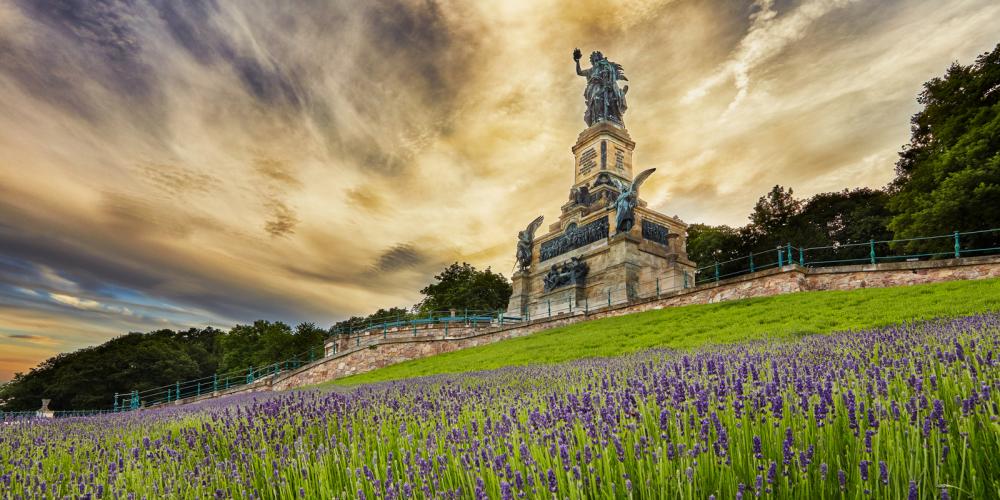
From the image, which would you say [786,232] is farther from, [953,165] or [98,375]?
[98,375]

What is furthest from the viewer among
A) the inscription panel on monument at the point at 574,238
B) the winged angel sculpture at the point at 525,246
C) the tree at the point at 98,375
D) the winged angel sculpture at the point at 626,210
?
the tree at the point at 98,375

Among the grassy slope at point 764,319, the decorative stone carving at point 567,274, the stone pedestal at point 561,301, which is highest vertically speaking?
the decorative stone carving at point 567,274

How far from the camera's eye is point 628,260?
31.5 metres

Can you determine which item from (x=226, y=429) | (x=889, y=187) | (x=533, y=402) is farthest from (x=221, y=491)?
(x=889, y=187)

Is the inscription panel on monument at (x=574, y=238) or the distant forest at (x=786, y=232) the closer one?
the distant forest at (x=786, y=232)

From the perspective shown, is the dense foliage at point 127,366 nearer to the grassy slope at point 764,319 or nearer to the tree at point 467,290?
the tree at point 467,290

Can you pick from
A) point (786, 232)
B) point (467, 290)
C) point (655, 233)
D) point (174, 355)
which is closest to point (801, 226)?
point (786, 232)

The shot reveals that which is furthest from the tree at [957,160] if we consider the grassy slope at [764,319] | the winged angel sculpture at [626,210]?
the winged angel sculpture at [626,210]

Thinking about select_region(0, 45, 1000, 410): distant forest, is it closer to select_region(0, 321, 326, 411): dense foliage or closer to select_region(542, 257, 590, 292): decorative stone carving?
select_region(0, 321, 326, 411): dense foliage

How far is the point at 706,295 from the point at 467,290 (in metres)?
42.3

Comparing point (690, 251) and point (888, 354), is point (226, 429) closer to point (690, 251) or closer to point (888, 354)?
point (888, 354)

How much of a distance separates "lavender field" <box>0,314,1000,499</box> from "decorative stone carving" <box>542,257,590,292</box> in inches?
1100

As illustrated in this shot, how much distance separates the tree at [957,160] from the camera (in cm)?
2322

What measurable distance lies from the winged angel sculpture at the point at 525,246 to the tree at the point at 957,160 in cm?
2221
